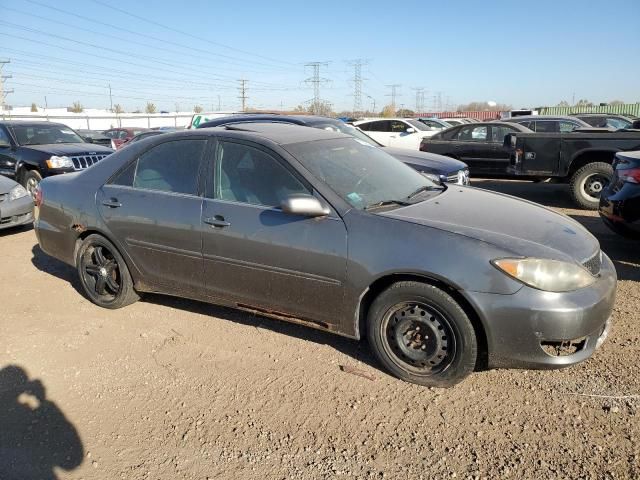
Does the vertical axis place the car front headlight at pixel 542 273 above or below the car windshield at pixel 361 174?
below

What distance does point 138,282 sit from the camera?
4.34m

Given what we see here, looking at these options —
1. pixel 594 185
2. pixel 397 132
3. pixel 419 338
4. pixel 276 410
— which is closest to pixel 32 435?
pixel 276 410

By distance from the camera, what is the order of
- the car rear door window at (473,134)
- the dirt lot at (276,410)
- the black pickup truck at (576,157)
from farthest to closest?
1. the car rear door window at (473,134)
2. the black pickup truck at (576,157)
3. the dirt lot at (276,410)

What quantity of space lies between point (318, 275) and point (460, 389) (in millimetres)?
1132

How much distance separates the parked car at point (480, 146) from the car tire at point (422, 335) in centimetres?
863

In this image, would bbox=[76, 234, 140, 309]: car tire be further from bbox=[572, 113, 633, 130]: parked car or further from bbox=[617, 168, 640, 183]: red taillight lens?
bbox=[572, 113, 633, 130]: parked car

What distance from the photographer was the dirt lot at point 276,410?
2.58m

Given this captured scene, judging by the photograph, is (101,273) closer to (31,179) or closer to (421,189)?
(421,189)

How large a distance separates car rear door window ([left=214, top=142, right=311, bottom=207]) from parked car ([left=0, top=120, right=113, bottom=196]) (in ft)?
22.1

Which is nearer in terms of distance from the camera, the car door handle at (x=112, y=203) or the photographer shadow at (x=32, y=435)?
the photographer shadow at (x=32, y=435)

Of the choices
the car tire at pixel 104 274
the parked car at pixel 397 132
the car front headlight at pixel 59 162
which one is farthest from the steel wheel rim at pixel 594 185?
the car front headlight at pixel 59 162

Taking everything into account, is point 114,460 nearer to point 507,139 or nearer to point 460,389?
point 460,389

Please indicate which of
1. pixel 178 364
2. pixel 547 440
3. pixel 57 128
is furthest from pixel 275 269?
pixel 57 128

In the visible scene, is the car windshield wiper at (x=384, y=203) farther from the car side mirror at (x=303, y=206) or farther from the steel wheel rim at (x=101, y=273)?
the steel wheel rim at (x=101, y=273)
